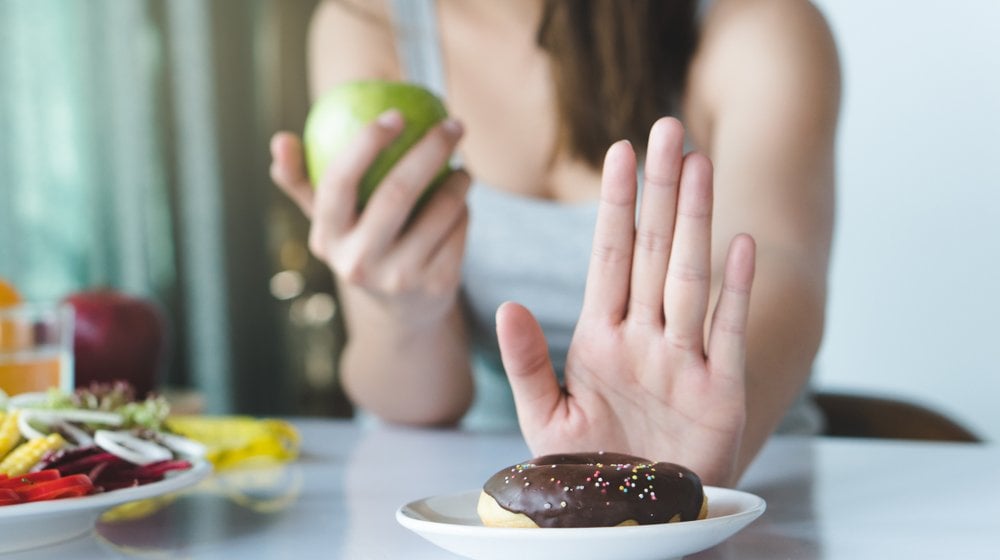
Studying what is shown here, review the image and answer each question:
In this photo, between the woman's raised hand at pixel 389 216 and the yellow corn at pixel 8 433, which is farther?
the woman's raised hand at pixel 389 216

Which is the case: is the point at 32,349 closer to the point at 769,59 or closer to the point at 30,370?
the point at 30,370

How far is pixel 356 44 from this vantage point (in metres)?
1.49

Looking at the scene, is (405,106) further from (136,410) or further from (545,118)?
(545,118)

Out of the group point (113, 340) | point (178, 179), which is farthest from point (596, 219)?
point (178, 179)

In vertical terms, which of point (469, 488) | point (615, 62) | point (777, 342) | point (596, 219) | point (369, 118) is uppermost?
point (615, 62)

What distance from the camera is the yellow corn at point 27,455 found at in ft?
2.29

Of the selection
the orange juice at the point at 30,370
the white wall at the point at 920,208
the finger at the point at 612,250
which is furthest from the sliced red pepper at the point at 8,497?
the white wall at the point at 920,208

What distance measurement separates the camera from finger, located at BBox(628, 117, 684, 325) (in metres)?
0.67

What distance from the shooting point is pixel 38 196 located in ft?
8.02

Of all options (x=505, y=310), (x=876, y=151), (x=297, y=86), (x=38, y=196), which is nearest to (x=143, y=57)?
(x=38, y=196)

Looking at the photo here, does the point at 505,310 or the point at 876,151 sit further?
the point at 876,151

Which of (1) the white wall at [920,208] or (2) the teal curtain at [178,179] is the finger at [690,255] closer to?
(2) the teal curtain at [178,179]

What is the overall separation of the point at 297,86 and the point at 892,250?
2294mm

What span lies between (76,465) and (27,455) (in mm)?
34
